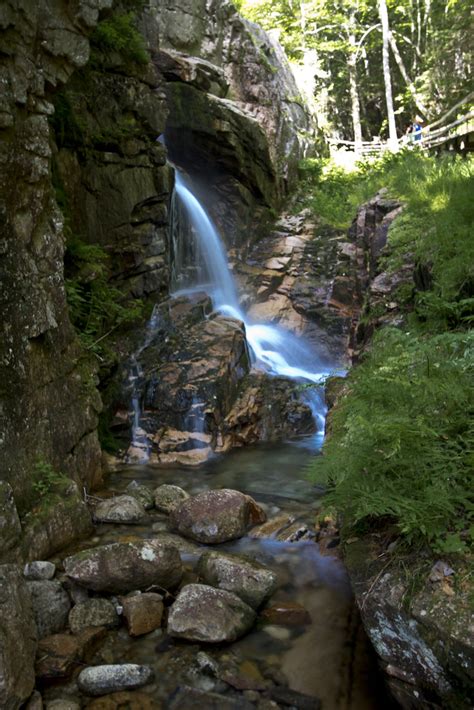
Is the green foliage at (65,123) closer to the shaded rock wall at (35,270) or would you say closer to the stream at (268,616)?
the shaded rock wall at (35,270)

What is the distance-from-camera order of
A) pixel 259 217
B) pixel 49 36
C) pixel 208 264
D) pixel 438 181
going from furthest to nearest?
pixel 259 217, pixel 208 264, pixel 438 181, pixel 49 36

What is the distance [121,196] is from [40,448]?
573 cm

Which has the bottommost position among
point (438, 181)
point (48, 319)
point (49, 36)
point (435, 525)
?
point (435, 525)

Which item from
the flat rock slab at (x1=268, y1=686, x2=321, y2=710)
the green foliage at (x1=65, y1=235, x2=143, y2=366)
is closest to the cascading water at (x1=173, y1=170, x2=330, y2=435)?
the green foliage at (x1=65, y1=235, x2=143, y2=366)

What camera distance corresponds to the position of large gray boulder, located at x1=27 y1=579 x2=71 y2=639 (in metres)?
3.76

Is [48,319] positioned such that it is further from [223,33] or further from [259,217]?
[223,33]

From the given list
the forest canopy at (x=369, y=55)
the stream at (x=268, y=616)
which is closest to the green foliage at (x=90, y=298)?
the stream at (x=268, y=616)

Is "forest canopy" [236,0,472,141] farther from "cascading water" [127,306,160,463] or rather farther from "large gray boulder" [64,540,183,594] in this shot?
"large gray boulder" [64,540,183,594]

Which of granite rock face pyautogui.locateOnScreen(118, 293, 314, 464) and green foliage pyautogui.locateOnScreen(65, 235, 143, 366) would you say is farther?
granite rock face pyautogui.locateOnScreen(118, 293, 314, 464)

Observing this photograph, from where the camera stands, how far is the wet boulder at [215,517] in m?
5.36

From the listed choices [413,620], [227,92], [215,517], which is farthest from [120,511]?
[227,92]

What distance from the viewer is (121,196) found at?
9.58 meters

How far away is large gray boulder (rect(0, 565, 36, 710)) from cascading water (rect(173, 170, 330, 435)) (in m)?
7.53

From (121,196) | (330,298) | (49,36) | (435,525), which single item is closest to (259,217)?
(330,298)
